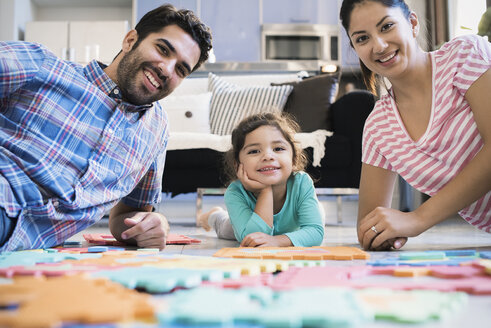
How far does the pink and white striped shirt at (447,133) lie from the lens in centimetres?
124

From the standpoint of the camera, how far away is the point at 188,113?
2.98 meters

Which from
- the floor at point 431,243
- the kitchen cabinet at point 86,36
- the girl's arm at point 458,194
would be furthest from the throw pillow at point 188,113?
the kitchen cabinet at point 86,36

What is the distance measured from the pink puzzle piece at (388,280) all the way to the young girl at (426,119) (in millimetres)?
439

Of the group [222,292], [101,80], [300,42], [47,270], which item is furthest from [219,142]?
[300,42]

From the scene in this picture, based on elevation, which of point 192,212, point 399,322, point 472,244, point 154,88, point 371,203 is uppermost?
point 154,88

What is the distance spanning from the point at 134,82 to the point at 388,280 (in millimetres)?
835

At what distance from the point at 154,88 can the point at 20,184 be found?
425mm

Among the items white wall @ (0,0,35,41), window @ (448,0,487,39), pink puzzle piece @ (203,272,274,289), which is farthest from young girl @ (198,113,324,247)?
white wall @ (0,0,35,41)

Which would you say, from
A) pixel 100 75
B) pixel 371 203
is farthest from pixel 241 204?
pixel 100 75

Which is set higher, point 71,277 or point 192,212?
point 71,277

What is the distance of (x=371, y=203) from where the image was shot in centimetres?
143

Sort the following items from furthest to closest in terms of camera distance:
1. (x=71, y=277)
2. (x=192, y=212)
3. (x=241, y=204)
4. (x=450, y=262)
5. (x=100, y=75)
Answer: (x=192, y=212) < (x=241, y=204) < (x=100, y=75) < (x=450, y=262) < (x=71, y=277)

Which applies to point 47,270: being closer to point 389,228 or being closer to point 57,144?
→ point 57,144

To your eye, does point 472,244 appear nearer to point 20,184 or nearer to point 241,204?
point 241,204
